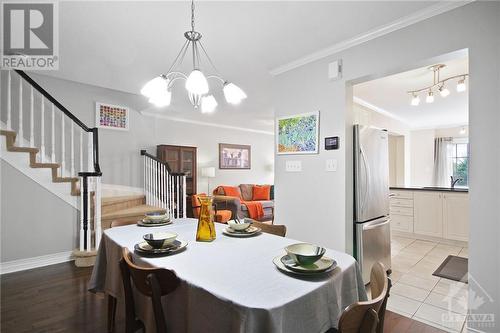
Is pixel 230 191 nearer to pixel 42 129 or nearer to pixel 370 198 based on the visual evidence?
pixel 42 129

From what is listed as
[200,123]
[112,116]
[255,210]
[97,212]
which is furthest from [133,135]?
[255,210]

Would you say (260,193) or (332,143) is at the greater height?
(332,143)

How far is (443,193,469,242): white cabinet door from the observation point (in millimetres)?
4039

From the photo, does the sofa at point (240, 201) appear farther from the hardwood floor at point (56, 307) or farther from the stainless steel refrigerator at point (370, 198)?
the stainless steel refrigerator at point (370, 198)

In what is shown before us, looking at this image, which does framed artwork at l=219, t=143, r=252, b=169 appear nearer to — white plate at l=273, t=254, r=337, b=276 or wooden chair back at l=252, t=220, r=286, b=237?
wooden chair back at l=252, t=220, r=286, b=237

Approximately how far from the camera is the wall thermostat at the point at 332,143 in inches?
100

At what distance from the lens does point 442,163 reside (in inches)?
262

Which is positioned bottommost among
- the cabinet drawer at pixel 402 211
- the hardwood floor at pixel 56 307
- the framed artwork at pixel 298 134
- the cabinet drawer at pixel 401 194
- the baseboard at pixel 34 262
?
the hardwood floor at pixel 56 307

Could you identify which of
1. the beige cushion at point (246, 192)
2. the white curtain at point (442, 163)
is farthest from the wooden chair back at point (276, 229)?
the white curtain at point (442, 163)

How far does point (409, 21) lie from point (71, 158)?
4.27 metres

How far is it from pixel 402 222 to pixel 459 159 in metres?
3.49

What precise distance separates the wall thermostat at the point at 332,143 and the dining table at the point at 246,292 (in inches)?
54.2

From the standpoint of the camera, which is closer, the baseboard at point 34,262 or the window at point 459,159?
the baseboard at point 34,262

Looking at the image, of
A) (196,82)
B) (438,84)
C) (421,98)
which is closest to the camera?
(196,82)
